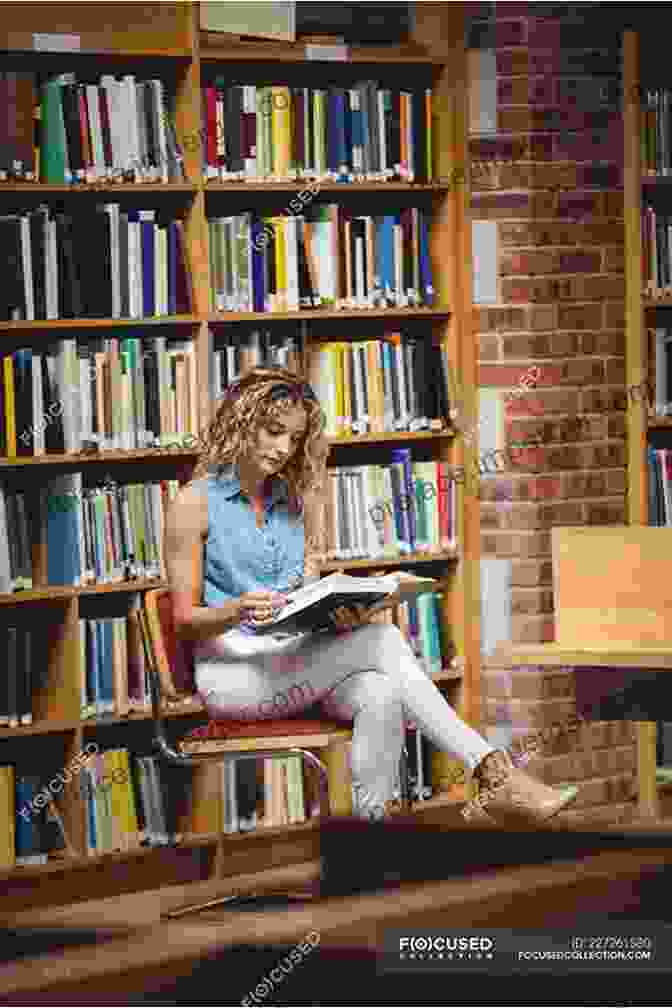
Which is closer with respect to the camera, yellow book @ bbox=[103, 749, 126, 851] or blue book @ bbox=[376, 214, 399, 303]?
yellow book @ bbox=[103, 749, 126, 851]

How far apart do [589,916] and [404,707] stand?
0.71 meters

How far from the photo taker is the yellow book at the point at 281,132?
5233 mm

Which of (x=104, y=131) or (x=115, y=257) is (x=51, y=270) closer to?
(x=115, y=257)

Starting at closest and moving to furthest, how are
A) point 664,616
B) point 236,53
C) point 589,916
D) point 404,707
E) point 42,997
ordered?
point 42,997 → point 589,916 → point 404,707 → point 664,616 → point 236,53

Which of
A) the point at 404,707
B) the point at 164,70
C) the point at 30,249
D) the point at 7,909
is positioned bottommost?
the point at 7,909

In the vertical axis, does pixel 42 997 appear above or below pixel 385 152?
below

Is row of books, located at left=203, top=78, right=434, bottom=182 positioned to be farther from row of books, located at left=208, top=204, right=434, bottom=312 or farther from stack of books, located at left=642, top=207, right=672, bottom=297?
stack of books, located at left=642, top=207, right=672, bottom=297

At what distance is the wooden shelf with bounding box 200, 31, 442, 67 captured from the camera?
5168 millimetres

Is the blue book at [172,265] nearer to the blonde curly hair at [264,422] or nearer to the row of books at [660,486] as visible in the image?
the blonde curly hair at [264,422]

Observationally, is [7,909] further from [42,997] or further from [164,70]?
[164,70]

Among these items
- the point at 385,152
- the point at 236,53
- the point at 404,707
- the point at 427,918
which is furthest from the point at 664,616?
the point at 236,53

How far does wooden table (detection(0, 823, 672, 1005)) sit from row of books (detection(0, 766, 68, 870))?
426 mm

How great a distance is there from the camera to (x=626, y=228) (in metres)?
5.32

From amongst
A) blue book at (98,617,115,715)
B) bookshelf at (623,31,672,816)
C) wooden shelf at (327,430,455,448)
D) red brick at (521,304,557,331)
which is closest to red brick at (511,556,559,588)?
bookshelf at (623,31,672,816)
